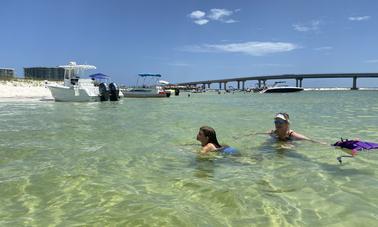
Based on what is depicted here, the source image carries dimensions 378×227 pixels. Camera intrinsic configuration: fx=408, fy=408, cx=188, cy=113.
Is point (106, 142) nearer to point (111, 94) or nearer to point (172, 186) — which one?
point (172, 186)

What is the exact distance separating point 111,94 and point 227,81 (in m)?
135

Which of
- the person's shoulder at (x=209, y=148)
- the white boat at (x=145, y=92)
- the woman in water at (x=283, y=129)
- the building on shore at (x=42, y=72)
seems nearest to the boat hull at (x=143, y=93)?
the white boat at (x=145, y=92)

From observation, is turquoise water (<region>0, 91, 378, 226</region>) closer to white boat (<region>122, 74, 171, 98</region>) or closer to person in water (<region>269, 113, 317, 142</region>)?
person in water (<region>269, 113, 317, 142</region>)

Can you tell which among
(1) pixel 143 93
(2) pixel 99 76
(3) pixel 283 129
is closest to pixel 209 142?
(3) pixel 283 129

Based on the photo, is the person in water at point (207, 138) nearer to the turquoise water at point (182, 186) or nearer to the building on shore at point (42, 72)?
the turquoise water at point (182, 186)

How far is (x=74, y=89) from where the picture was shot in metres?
39.5

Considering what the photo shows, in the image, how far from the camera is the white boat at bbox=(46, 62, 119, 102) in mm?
39469

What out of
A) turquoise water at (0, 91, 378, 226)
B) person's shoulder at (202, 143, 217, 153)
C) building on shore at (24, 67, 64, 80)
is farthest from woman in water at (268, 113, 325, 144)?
building on shore at (24, 67, 64, 80)

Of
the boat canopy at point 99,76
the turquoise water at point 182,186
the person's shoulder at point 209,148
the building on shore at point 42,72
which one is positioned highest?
the building on shore at point 42,72

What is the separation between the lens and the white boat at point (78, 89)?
129 feet

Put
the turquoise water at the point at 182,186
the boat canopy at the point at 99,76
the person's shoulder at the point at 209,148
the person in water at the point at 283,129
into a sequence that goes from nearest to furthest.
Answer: the turquoise water at the point at 182,186
the person's shoulder at the point at 209,148
the person in water at the point at 283,129
the boat canopy at the point at 99,76

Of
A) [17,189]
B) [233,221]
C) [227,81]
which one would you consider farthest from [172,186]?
[227,81]

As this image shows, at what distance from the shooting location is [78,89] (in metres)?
39.7

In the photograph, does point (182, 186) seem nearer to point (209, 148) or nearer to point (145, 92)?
point (209, 148)
